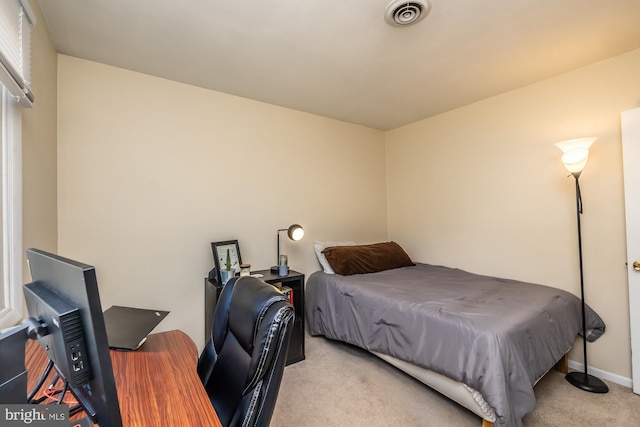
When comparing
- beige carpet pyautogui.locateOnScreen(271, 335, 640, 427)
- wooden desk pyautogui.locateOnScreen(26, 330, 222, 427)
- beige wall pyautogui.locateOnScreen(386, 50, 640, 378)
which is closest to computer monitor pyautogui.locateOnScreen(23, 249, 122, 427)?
wooden desk pyautogui.locateOnScreen(26, 330, 222, 427)

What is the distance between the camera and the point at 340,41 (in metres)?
1.90

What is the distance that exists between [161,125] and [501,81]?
115 inches

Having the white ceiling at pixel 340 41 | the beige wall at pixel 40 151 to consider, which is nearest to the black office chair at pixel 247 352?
the beige wall at pixel 40 151

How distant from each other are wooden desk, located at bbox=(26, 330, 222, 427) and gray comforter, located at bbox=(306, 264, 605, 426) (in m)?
1.44

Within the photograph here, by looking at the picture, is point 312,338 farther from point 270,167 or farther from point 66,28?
point 66,28

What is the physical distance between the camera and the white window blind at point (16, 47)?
3.65 ft

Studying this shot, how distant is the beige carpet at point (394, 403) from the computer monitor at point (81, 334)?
151cm

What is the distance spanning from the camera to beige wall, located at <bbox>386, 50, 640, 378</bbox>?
2207 mm

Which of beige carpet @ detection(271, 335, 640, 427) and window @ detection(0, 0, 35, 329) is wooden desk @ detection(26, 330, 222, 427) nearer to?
window @ detection(0, 0, 35, 329)

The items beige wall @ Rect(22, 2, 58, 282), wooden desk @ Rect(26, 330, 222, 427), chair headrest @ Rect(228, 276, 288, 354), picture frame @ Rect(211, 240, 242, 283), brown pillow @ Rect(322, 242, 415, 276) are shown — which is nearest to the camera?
wooden desk @ Rect(26, 330, 222, 427)

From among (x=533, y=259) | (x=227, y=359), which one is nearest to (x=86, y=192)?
(x=227, y=359)

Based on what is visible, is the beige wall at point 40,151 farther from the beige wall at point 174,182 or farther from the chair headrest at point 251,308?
the chair headrest at point 251,308

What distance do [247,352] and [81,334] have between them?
528mm

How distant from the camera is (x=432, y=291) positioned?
7.74 ft
